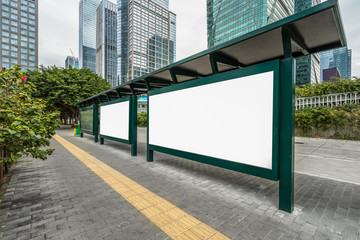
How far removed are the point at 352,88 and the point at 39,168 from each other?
17224 mm

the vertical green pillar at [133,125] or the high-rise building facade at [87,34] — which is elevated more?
the high-rise building facade at [87,34]

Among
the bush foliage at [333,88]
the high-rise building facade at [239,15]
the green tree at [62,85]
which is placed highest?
the high-rise building facade at [239,15]

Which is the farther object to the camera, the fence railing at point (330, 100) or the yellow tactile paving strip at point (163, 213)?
the fence railing at point (330, 100)

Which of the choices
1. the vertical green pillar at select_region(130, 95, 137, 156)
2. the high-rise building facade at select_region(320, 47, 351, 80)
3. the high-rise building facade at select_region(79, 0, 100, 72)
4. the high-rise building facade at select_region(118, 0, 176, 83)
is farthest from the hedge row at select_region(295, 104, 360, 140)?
the high-rise building facade at select_region(320, 47, 351, 80)

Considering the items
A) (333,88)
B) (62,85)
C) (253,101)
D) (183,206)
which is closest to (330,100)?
(333,88)

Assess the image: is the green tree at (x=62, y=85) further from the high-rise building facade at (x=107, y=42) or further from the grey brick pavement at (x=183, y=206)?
the high-rise building facade at (x=107, y=42)

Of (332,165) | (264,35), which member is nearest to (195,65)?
(264,35)

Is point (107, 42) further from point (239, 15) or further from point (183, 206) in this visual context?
point (183, 206)

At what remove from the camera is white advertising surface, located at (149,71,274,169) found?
2766 mm

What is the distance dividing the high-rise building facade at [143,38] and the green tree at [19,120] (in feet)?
291

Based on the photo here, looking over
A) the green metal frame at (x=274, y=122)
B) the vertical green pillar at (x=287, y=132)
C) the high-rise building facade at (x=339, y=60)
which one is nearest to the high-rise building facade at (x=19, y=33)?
the green metal frame at (x=274, y=122)

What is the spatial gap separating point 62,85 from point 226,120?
77.8 feet

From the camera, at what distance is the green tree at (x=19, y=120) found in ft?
8.66

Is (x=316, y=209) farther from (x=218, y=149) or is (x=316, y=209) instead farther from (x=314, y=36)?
(x=314, y=36)
